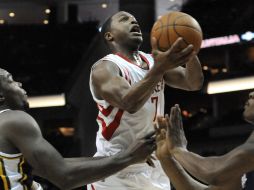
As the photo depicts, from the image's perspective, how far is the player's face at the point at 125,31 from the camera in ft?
14.4

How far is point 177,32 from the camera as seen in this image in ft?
12.5

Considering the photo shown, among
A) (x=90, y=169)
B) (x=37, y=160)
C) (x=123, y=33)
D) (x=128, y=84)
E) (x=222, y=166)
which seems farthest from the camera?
(x=123, y=33)

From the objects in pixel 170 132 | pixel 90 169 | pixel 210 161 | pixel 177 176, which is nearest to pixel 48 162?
pixel 90 169

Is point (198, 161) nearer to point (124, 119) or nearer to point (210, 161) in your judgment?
point (210, 161)

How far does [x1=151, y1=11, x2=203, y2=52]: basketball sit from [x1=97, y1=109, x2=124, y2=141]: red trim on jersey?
0.63 m

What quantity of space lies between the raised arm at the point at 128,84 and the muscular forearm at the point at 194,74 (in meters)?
0.57

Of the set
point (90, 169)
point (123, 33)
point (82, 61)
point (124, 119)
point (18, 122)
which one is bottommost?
point (82, 61)

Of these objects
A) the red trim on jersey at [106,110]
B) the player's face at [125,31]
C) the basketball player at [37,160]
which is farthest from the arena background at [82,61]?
the basketball player at [37,160]

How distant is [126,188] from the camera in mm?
4270

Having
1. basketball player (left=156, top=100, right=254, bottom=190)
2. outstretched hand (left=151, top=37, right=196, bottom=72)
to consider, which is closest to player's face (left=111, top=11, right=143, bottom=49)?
basketball player (left=156, top=100, right=254, bottom=190)

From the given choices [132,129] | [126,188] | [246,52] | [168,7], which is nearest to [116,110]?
[132,129]

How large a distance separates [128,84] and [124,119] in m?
0.30

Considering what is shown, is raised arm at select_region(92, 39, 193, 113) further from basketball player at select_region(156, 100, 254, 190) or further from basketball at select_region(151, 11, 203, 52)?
basketball player at select_region(156, 100, 254, 190)

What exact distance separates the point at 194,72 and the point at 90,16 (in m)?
9.82
